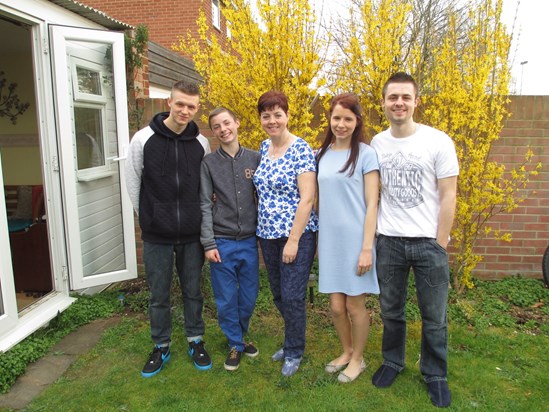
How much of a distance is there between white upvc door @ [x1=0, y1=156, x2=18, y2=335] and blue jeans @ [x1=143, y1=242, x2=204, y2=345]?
1.07m

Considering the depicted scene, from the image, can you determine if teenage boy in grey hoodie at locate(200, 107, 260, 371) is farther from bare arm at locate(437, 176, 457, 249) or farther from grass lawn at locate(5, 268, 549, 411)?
bare arm at locate(437, 176, 457, 249)

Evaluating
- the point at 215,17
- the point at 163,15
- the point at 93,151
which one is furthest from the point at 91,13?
the point at 215,17

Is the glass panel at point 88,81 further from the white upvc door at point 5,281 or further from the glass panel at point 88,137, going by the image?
the white upvc door at point 5,281

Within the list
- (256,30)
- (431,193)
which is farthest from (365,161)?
(256,30)

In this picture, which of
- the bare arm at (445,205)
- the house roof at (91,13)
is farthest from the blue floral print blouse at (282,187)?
the house roof at (91,13)

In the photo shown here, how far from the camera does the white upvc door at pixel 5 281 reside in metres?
3.04

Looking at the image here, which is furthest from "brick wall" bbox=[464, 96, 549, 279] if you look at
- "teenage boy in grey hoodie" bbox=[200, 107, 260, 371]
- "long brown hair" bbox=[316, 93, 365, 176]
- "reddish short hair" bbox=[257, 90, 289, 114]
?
"teenage boy in grey hoodie" bbox=[200, 107, 260, 371]

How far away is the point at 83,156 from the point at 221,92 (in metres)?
1.47

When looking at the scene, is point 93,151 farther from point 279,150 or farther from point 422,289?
point 422,289

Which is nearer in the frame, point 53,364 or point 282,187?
point 282,187

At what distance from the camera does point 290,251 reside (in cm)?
261

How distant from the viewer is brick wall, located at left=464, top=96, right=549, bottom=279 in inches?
172

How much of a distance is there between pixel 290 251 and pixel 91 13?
3216mm

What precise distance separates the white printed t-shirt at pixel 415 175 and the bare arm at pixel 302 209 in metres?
0.43
